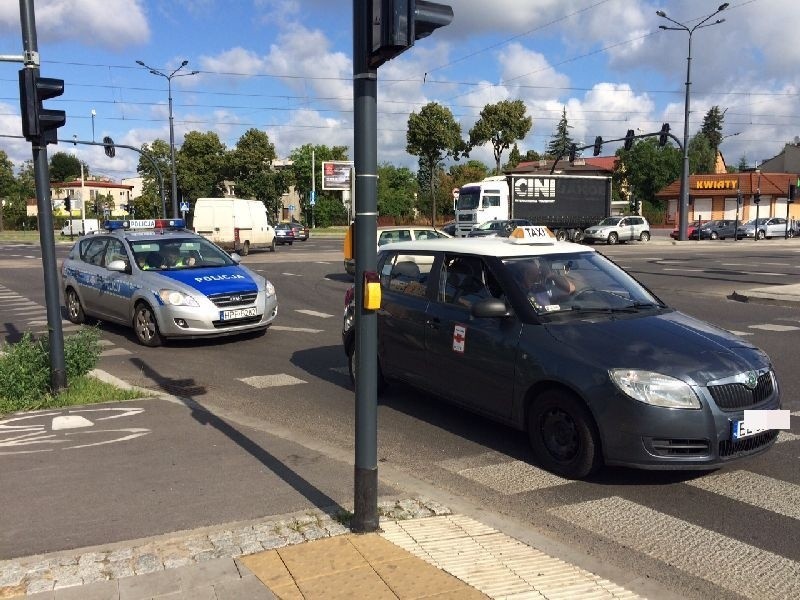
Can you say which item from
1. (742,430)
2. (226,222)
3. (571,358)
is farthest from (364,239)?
(226,222)

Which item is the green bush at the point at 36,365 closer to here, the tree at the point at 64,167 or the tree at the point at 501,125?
the tree at the point at 501,125

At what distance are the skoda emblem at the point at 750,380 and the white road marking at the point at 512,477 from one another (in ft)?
4.27

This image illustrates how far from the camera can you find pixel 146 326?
34.2 feet

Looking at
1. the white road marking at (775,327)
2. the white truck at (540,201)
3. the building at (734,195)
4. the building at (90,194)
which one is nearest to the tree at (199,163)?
the building at (90,194)

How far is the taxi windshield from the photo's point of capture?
560 cm

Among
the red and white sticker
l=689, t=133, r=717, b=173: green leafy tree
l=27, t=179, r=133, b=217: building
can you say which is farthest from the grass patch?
l=689, t=133, r=717, b=173: green leafy tree

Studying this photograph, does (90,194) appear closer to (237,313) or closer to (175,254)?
(175,254)

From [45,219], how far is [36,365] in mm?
1426

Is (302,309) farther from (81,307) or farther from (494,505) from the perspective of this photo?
(494,505)

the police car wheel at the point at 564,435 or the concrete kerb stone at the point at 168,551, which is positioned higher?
the police car wheel at the point at 564,435

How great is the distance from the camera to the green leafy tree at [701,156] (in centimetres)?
9731

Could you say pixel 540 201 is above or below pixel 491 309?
above

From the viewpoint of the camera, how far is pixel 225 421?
6.45 meters

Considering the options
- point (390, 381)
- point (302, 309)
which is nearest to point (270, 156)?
point (302, 309)
